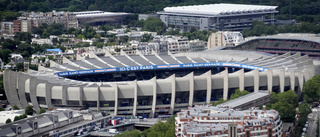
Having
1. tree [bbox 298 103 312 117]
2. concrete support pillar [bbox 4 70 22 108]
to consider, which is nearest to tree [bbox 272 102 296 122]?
tree [bbox 298 103 312 117]

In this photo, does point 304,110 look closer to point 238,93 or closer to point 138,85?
point 238,93

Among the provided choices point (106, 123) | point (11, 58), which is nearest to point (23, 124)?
point (106, 123)

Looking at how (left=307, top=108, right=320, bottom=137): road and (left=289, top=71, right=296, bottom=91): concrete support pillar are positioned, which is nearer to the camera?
(left=307, top=108, right=320, bottom=137): road

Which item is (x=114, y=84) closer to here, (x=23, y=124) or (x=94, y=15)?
(x=23, y=124)

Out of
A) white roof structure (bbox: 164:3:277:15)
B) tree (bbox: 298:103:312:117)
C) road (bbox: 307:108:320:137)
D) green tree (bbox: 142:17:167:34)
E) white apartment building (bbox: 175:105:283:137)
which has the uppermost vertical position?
white roof structure (bbox: 164:3:277:15)

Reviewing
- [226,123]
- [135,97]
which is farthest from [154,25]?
[226,123]

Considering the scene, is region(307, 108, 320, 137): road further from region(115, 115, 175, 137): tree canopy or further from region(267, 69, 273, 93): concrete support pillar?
region(115, 115, 175, 137): tree canopy
